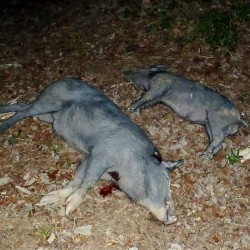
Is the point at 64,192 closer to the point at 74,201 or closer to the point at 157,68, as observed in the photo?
the point at 74,201

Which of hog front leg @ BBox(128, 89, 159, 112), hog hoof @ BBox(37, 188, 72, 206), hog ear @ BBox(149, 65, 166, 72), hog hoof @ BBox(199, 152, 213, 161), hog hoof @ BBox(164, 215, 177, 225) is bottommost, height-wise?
hog hoof @ BBox(37, 188, 72, 206)

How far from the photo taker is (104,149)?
468 cm

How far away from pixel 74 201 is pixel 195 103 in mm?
1993

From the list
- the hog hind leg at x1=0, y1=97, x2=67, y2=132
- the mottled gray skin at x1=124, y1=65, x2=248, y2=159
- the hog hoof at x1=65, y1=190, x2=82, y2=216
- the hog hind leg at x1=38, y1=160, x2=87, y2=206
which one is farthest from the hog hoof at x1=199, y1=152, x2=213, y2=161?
the hog hind leg at x1=0, y1=97, x2=67, y2=132

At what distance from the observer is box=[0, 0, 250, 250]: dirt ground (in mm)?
4641

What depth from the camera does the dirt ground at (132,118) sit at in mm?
4641

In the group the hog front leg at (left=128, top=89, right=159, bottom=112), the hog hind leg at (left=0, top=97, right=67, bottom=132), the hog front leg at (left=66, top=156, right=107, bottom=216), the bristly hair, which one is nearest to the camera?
the hog front leg at (left=66, top=156, right=107, bottom=216)

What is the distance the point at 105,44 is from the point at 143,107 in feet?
5.98

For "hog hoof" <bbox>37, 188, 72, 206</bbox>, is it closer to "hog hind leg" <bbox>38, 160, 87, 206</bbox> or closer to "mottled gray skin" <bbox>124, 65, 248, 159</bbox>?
"hog hind leg" <bbox>38, 160, 87, 206</bbox>

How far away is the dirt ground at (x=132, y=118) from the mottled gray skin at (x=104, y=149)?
0.83 ft

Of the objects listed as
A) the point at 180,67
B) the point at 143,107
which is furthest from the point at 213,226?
the point at 180,67

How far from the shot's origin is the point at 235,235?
15.2ft

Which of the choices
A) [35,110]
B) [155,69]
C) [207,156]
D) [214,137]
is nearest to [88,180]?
[35,110]

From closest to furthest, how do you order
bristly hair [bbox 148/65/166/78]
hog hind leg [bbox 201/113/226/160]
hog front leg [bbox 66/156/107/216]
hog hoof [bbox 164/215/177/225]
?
hog hoof [bbox 164/215/177/225] < hog front leg [bbox 66/156/107/216] < hog hind leg [bbox 201/113/226/160] < bristly hair [bbox 148/65/166/78]
